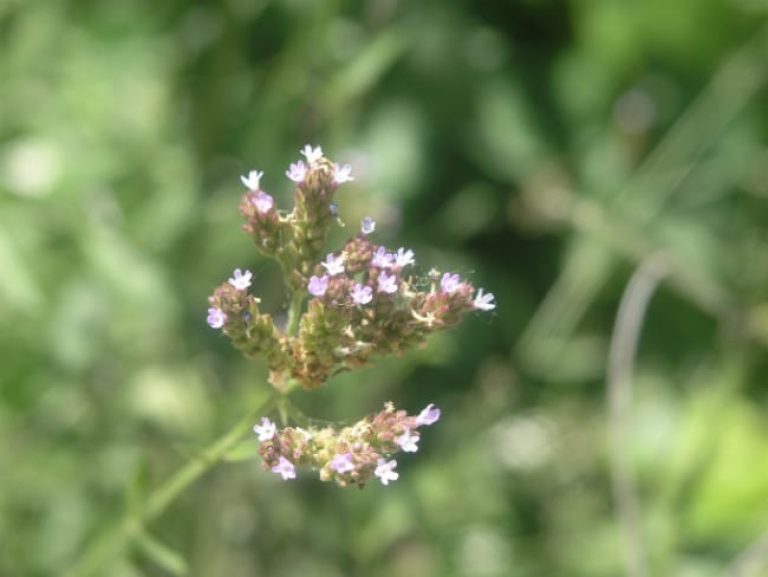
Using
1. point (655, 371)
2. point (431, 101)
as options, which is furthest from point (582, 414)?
point (431, 101)

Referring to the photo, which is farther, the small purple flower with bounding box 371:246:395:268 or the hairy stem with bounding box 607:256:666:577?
the hairy stem with bounding box 607:256:666:577

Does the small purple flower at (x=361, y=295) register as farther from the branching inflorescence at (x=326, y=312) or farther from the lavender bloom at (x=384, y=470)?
the lavender bloom at (x=384, y=470)

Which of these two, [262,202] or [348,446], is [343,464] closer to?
[348,446]

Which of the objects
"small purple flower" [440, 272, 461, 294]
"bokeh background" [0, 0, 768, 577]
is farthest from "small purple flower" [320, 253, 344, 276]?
"bokeh background" [0, 0, 768, 577]

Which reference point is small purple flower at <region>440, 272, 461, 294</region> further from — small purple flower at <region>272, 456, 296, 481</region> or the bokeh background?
the bokeh background

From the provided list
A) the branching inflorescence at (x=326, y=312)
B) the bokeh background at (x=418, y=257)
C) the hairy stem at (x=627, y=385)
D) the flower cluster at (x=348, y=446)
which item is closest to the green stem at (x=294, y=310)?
the branching inflorescence at (x=326, y=312)

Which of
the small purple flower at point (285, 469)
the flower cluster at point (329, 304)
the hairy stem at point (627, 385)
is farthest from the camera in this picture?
the hairy stem at point (627, 385)

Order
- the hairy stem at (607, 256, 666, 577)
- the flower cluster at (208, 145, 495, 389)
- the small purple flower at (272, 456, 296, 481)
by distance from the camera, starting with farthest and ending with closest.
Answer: the hairy stem at (607, 256, 666, 577), the flower cluster at (208, 145, 495, 389), the small purple flower at (272, 456, 296, 481)

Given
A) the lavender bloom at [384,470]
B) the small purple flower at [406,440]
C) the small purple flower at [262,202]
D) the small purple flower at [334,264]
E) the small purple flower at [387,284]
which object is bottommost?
the lavender bloom at [384,470]
